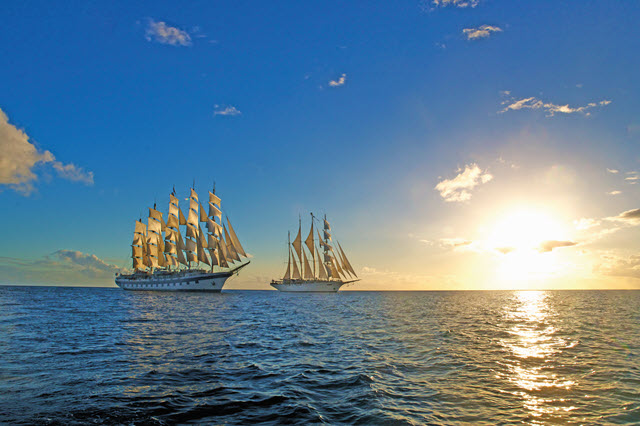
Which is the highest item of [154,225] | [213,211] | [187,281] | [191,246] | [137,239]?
[213,211]

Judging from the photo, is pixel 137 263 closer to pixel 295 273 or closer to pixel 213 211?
pixel 213 211

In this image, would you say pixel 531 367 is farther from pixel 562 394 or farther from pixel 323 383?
pixel 323 383

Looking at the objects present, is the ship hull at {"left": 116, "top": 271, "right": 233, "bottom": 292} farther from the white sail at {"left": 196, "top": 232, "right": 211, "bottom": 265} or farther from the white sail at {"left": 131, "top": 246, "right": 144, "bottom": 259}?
the white sail at {"left": 131, "top": 246, "right": 144, "bottom": 259}

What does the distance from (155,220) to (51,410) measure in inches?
5314

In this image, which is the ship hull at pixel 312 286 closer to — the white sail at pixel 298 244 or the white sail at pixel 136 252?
the white sail at pixel 298 244

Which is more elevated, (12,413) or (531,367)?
(12,413)

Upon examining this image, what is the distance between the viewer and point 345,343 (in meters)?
20.9

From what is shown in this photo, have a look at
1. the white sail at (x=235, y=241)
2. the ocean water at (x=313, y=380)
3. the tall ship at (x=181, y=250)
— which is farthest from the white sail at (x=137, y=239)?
the ocean water at (x=313, y=380)

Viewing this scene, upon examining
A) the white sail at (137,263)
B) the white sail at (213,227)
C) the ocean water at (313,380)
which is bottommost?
the ocean water at (313,380)

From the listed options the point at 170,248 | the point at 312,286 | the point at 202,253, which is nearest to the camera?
the point at 202,253

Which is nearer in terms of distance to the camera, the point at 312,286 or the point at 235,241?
the point at 235,241

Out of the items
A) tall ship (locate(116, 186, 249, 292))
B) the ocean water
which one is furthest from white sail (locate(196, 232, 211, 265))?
the ocean water

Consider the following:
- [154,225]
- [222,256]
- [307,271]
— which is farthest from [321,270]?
[154,225]

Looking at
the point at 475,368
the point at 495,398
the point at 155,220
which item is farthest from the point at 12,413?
the point at 155,220
